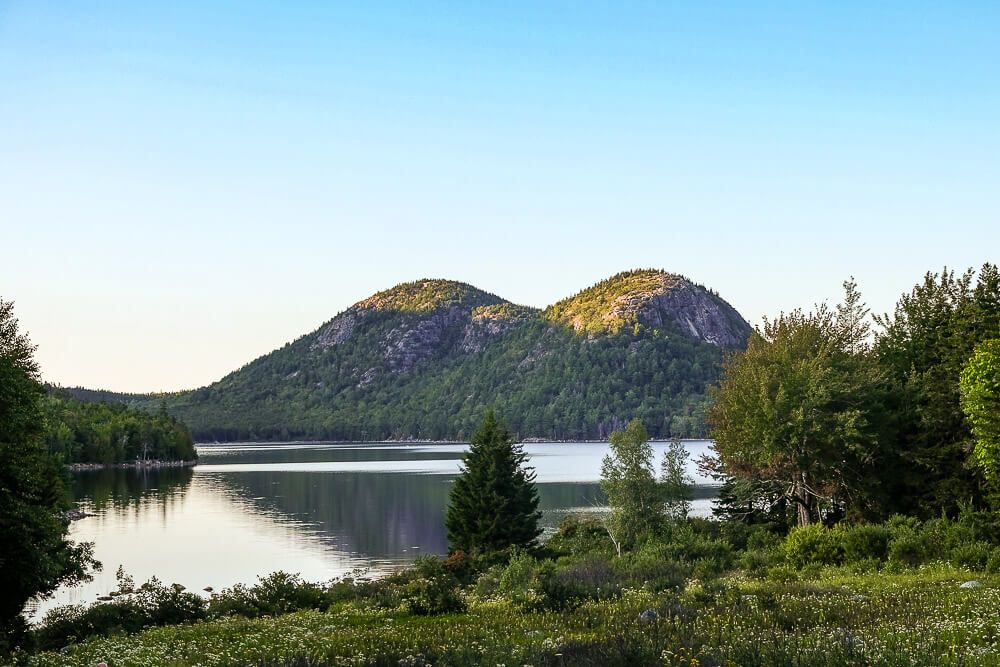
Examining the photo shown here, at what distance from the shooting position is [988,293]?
117 feet

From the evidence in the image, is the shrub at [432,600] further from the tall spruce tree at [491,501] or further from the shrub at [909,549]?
the tall spruce tree at [491,501]

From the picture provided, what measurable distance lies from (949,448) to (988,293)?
6681 millimetres

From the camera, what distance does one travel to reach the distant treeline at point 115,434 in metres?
156

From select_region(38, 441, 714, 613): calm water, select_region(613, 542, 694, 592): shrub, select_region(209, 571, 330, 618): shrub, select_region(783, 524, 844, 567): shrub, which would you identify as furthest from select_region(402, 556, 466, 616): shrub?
select_region(38, 441, 714, 613): calm water

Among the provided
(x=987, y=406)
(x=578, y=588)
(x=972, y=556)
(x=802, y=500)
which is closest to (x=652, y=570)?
(x=578, y=588)

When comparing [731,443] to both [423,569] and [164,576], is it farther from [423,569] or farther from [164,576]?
[164,576]

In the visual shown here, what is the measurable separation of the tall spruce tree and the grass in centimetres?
2354

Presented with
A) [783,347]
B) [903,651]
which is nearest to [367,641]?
[903,651]

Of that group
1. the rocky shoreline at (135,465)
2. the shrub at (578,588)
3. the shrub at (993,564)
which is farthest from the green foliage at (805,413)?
the rocky shoreline at (135,465)

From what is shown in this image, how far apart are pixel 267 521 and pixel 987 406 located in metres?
61.4

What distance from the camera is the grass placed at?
11.5m

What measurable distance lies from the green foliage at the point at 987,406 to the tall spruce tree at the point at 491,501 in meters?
22.2

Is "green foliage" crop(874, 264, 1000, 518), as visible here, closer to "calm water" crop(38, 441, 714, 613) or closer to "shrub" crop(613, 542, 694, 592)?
"shrub" crop(613, 542, 694, 592)

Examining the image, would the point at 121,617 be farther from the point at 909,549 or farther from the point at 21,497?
the point at 909,549
